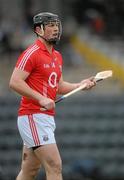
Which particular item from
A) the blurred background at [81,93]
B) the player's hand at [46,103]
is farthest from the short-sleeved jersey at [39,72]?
the blurred background at [81,93]

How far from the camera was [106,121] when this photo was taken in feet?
55.5

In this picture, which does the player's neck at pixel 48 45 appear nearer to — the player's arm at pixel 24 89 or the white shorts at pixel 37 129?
the player's arm at pixel 24 89

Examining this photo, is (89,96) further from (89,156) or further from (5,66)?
(5,66)

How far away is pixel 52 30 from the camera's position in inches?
404

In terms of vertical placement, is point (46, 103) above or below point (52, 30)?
below

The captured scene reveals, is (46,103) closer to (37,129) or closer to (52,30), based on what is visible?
(37,129)

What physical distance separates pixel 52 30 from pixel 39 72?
0.45 metres

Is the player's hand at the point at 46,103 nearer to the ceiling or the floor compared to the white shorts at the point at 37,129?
nearer to the ceiling

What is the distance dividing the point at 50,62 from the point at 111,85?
31.0 ft

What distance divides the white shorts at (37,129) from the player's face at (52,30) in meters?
0.80

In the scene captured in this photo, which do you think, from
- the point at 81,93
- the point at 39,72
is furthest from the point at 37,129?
the point at 81,93

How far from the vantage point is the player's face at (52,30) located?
10258 mm

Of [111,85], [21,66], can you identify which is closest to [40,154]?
[21,66]

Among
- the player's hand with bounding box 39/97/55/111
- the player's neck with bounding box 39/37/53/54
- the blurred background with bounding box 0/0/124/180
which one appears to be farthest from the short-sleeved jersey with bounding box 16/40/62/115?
the blurred background with bounding box 0/0/124/180
